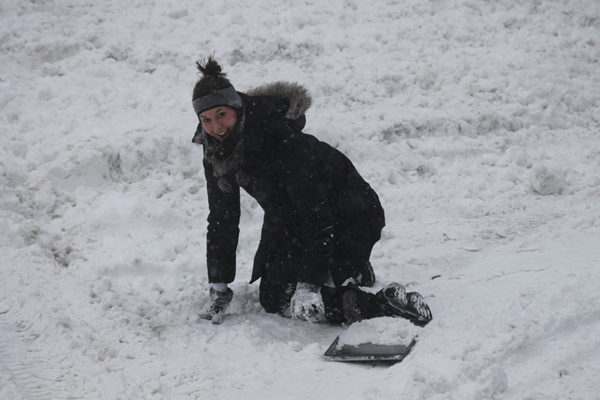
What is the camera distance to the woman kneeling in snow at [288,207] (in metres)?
3.54

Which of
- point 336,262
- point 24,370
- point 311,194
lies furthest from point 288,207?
point 24,370

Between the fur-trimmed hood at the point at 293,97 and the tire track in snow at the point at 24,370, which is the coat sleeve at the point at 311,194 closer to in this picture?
the fur-trimmed hood at the point at 293,97

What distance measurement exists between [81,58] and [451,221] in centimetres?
483

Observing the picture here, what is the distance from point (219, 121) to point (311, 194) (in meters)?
0.70

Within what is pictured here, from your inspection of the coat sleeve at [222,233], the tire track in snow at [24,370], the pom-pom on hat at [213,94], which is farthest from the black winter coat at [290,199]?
the tire track in snow at [24,370]

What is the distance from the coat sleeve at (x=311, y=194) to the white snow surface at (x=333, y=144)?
16.8 inches

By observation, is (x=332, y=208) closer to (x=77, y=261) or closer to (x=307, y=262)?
(x=307, y=262)

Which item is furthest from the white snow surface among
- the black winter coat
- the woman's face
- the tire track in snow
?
the woman's face

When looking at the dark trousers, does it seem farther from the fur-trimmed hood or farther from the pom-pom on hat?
the pom-pom on hat

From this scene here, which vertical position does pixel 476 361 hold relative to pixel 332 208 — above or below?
below

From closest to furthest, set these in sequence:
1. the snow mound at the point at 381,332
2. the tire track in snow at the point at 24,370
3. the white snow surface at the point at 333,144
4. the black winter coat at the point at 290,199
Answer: the tire track in snow at the point at 24,370 < the white snow surface at the point at 333,144 < the snow mound at the point at 381,332 < the black winter coat at the point at 290,199

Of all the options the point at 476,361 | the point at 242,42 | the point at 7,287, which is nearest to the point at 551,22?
the point at 242,42

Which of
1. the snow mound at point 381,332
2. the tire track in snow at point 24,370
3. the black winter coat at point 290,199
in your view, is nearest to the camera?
the tire track in snow at point 24,370

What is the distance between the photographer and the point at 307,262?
3.73 meters
